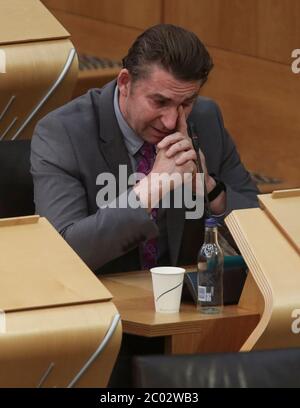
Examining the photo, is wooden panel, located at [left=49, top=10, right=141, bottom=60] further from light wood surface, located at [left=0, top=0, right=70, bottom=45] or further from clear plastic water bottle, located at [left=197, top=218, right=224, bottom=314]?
clear plastic water bottle, located at [left=197, top=218, right=224, bottom=314]

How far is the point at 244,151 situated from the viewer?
174 inches

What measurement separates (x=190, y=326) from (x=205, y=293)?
114mm

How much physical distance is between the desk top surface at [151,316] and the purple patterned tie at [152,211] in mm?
212

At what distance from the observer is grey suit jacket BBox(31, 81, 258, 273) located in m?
2.66

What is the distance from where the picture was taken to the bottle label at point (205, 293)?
245 centimetres

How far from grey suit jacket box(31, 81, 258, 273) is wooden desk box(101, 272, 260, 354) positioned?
216 mm

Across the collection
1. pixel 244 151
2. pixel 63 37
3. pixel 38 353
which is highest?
pixel 63 37

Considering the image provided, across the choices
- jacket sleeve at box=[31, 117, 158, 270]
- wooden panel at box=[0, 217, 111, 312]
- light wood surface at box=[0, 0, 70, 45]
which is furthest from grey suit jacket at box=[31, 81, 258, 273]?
light wood surface at box=[0, 0, 70, 45]

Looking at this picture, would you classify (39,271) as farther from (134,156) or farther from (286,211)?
(134,156)

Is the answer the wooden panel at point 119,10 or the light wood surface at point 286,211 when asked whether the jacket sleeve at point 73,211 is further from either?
the wooden panel at point 119,10

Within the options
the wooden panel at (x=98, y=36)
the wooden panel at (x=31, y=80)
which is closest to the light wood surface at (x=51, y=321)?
the wooden panel at (x=31, y=80)

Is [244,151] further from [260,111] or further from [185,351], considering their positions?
[185,351]
